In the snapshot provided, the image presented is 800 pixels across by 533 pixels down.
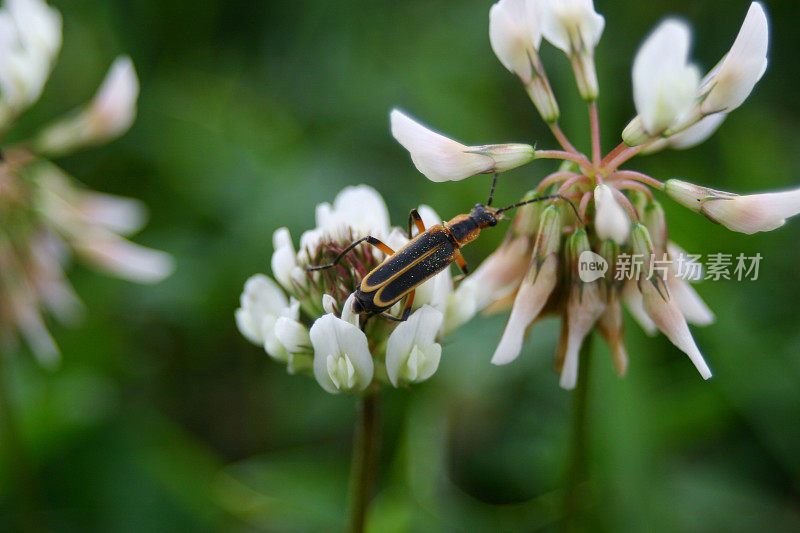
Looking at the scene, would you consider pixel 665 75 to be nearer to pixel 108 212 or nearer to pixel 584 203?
pixel 584 203

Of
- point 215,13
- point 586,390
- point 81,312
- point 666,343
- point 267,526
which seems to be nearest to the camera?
point 586,390

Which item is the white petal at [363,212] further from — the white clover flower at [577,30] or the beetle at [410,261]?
the white clover flower at [577,30]

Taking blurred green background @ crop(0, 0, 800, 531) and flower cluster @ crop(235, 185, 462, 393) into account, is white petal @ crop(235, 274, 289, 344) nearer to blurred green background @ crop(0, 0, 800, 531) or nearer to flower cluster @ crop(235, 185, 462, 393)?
flower cluster @ crop(235, 185, 462, 393)

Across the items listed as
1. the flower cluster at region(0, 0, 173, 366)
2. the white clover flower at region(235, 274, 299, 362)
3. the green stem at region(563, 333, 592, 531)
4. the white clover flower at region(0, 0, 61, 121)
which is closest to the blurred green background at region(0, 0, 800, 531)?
the flower cluster at region(0, 0, 173, 366)

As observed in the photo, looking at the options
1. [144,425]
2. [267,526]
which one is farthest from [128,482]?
[267,526]

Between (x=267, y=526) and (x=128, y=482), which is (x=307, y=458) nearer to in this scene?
(x=267, y=526)

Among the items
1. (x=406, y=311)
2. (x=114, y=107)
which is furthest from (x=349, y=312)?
(x=114, y=107)
